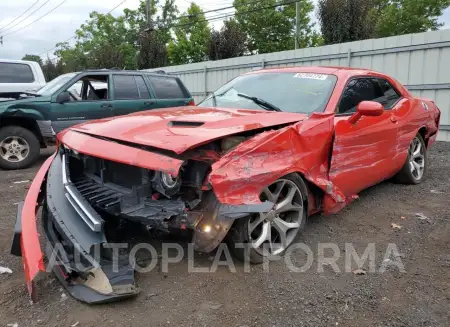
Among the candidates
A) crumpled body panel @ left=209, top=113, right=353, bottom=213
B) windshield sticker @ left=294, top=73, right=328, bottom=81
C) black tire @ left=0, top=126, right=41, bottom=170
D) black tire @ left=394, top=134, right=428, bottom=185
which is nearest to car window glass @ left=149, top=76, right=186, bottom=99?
black tire @ left=0, top=126, right=41, bottom=170

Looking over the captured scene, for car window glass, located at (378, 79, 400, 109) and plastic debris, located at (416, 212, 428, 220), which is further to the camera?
car window glass, located at (378, 79, 400, 109)

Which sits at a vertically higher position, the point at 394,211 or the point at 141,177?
the point at 141,177

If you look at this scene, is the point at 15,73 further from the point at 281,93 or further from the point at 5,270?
the point at 281,93

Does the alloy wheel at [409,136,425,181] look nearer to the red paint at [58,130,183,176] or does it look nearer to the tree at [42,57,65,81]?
the red paint at [58,130,183,176]

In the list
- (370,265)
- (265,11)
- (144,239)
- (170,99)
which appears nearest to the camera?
(370,265)

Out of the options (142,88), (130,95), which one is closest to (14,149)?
(130,95)

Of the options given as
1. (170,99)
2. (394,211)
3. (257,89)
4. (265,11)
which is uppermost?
(265,11)

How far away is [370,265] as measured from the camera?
2.93 metres

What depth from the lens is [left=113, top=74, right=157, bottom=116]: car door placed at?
715cm

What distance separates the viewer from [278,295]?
8.16 ft

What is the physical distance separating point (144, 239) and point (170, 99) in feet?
15.9

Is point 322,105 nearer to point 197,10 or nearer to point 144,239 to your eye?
point 144,239

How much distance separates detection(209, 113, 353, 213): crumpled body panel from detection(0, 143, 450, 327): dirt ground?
23.3 inches

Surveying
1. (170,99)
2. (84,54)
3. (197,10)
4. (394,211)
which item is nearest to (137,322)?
(394,211)
